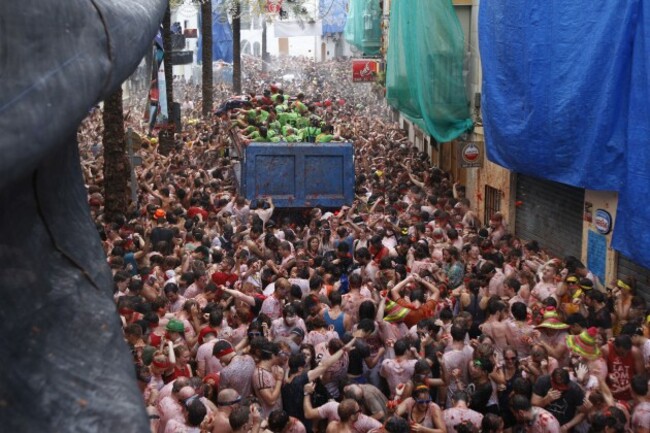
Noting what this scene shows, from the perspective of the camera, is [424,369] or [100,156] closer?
[424,369]

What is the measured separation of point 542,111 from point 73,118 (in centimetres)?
1277

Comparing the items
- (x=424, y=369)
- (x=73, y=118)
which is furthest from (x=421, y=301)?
(x=73, y=118)

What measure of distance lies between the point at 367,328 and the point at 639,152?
15.0 feet

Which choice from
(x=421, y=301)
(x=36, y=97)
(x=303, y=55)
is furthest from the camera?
(x=303, y=55)

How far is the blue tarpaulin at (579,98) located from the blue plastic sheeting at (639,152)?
0.5 inches

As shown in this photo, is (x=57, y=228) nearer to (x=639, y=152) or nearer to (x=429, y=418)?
(x=429, y=418)

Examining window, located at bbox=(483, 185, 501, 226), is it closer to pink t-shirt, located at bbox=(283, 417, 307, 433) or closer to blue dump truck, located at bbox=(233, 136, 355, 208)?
blue dump truck, located at bbox=(233, 136, 355, 208)

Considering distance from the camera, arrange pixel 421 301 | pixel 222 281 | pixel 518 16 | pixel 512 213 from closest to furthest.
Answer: pixel 421 301, pixel 222 281, pixel 518 16, pixel 512 213

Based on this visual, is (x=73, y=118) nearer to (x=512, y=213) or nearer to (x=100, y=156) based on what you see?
(x=512, y=213)

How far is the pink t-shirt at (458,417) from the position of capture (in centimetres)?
666

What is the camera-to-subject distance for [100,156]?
2223 cm

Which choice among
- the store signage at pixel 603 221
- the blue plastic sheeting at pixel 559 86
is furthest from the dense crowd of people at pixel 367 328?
the blue plastic sheeting at pixel 559 86

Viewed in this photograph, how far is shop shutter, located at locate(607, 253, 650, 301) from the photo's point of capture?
12.0 m

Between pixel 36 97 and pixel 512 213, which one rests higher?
pixel 36 97
